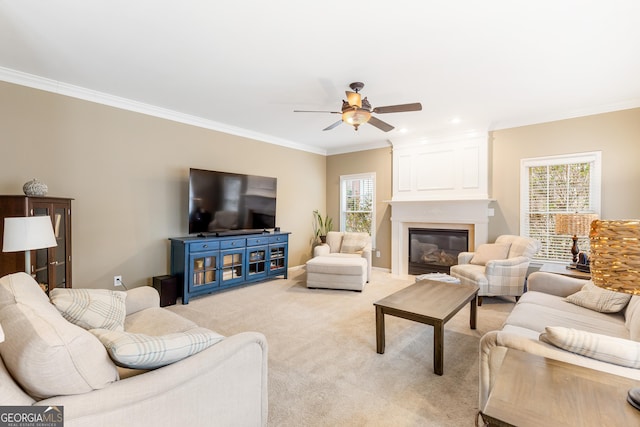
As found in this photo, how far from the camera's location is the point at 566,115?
13.9ft

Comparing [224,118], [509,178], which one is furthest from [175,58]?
[509,178]

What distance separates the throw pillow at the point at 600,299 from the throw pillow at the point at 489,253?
1.70 metres

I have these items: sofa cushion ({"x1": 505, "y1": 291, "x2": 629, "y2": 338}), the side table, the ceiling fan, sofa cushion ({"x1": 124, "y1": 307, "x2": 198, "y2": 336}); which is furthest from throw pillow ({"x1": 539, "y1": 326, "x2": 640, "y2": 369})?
the ceiling fan

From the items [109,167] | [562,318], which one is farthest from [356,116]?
[109,167]

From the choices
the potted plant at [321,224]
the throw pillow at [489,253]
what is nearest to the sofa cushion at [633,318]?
the throw pillow at [489,253]

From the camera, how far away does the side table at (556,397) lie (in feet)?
2.97

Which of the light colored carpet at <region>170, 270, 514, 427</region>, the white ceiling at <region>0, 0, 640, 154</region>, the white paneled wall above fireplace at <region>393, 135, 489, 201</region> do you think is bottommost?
the light colored carpet at <region>170, 270, 514, 427</region>

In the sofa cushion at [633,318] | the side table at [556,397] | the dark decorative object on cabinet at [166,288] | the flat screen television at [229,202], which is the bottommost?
the dark decorative object on cabinet at [166,288]

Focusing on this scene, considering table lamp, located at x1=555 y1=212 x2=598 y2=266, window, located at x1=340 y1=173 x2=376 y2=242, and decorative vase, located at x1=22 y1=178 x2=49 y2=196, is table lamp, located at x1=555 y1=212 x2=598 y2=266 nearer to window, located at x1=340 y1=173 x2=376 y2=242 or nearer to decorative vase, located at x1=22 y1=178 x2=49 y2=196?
window, located at x1=340 y1=173 x2=376 y2=242

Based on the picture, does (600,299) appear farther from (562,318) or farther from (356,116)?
(356,116)

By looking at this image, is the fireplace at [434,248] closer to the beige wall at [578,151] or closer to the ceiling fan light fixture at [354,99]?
the beige wall at [578,151]

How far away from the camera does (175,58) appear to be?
2.84m

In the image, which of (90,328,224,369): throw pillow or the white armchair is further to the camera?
the white armchair

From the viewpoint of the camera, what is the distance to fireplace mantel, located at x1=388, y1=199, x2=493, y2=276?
489cm
